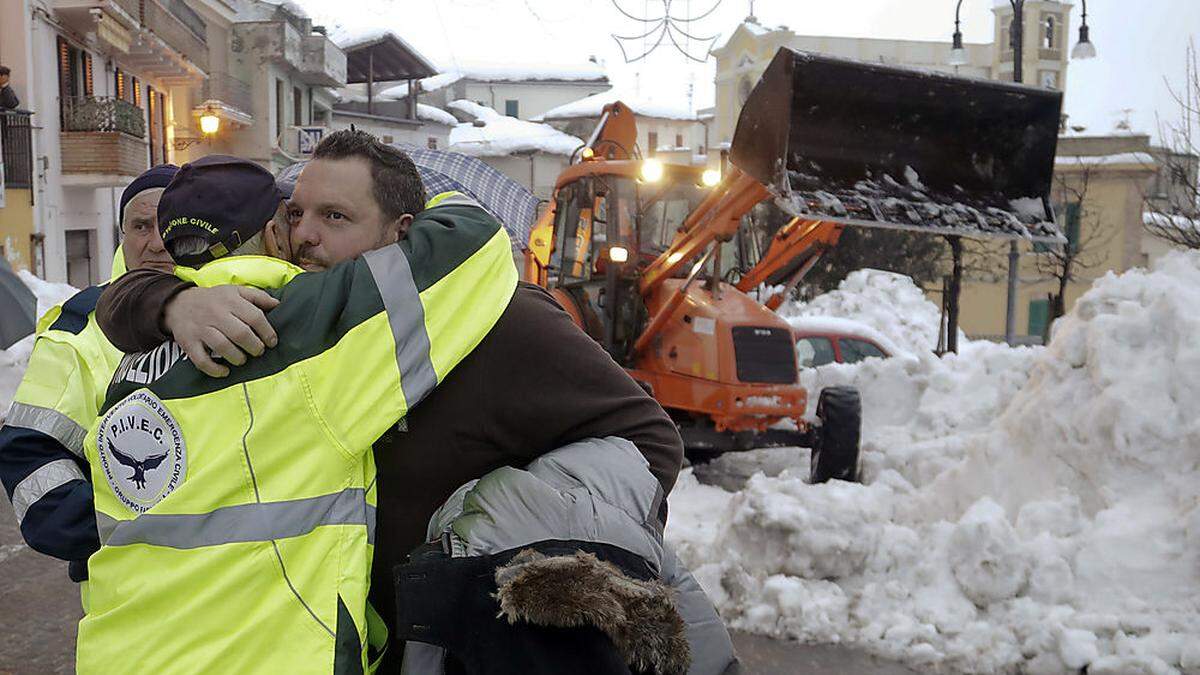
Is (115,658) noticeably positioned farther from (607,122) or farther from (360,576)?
(607,122)

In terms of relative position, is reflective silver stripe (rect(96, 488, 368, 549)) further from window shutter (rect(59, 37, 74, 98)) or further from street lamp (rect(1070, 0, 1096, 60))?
window shutter (rect(59, 37, 74, 98))

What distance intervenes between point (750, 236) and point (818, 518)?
3494 mm

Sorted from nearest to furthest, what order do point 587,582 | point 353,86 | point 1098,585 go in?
point 587,582, point 1098,585, point 353,86

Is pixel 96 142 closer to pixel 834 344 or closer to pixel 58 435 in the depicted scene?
pixel 834 344

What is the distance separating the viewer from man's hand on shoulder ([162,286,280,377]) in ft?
5.11

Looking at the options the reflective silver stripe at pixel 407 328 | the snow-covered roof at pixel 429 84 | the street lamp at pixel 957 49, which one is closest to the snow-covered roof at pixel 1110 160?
the street lamp at pixel 957 49

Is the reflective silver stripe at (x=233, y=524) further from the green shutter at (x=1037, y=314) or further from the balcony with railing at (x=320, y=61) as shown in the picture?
the balcony with railing at (x=320, y=61)

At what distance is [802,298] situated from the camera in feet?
80.0

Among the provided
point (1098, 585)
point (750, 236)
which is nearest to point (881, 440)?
point (750, 236)

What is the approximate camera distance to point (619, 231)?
859 centimetres

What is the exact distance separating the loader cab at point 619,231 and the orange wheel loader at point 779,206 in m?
0.01

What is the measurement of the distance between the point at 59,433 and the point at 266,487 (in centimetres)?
100

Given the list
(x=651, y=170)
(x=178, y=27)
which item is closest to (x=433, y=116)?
(x=178, y=27)

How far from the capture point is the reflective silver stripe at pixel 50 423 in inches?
89.6
